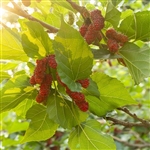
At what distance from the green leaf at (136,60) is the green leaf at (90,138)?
203mm

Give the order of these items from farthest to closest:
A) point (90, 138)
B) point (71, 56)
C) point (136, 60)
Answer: point (90, 138)
point (136, 60)
point (71, 56)

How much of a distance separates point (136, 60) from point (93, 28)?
0.43ft

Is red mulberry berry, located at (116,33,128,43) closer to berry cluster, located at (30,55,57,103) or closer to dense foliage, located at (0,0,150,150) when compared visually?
dense foliage, located at (0,0,150,150)

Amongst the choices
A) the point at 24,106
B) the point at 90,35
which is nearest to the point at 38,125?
the point at 24,106

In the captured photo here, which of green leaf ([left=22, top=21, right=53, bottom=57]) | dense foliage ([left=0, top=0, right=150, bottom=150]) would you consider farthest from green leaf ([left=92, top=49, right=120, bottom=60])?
green leaf ([left=22, top=21, right=53, bottom=57])

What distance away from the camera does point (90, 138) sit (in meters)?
0.90

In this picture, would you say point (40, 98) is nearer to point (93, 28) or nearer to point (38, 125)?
point (38, 125)

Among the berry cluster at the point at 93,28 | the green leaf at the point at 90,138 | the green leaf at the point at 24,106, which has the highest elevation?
the berry cluster at the point at 93,28

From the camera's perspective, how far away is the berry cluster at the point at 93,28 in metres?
0.75

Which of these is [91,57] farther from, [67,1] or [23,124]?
[23,124]

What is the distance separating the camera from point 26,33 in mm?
756

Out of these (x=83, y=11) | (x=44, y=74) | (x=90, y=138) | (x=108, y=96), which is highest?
(x=83, y=11)

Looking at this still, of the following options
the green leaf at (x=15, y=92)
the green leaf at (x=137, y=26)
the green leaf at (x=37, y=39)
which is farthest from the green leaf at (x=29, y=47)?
the green leaf at (x=137, y=26)

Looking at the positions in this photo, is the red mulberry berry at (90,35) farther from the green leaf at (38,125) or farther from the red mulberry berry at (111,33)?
the green leaf at (38,125)
